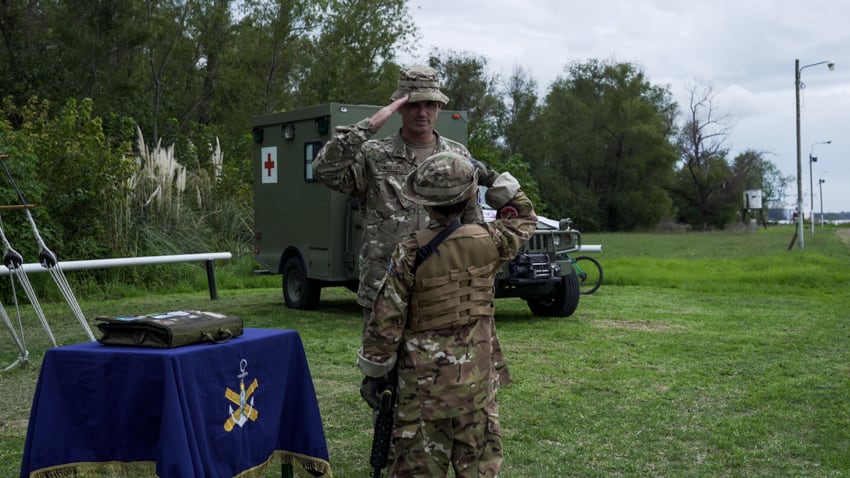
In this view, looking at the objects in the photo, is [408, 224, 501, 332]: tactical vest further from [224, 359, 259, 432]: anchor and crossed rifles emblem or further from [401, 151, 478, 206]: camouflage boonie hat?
[224, 359, 259, 432]: anchor and crossed rifles emblem

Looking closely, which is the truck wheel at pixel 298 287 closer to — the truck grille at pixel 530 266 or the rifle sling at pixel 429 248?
the truck grille at pixel 530 266

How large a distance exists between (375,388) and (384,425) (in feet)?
0.51

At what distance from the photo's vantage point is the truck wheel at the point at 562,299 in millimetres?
11680

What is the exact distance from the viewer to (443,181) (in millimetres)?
3715

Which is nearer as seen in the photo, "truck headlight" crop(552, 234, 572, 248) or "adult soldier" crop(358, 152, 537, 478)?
"adult soldier" crop(358, 152, 537, 478)

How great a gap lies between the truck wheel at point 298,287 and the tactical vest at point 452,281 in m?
8.68

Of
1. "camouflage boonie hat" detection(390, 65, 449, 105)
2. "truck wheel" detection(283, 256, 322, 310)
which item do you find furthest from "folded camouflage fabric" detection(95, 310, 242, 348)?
"truck wheel" detection(283, 256, 322, 310)

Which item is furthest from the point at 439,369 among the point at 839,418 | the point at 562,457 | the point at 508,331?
the point at 508,331

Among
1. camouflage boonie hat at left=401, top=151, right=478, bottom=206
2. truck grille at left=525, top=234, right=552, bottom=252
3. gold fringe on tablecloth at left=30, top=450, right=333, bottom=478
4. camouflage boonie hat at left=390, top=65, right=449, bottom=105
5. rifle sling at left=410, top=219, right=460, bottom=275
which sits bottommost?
gold fringe on tablecloth at left=30, top=450, right=333, bottom=478

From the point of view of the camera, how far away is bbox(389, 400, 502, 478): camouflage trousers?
3.75m

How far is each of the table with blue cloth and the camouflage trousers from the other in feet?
2.36

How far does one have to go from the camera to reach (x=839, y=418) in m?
6.45

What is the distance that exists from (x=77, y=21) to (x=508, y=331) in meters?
15.2

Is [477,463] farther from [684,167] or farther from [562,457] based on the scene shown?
[684,167]
